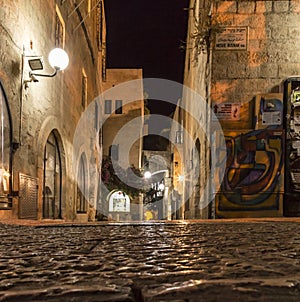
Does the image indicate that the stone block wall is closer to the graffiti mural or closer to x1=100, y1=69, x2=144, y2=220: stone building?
the graffiti mural

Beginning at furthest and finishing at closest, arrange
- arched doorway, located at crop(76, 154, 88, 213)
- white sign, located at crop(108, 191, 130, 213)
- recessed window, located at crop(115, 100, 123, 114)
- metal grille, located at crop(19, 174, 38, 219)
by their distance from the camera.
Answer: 1. white sign, located at crop(108, 191, 130, 213)
2. recessed window, located at crop(115, 100, 123, 114)
3. arched doorway, located at crop(76, 154, 88, 213)
4. metal grille, located at crop(19, 174, 38, 219)

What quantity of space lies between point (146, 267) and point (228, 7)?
8454mm

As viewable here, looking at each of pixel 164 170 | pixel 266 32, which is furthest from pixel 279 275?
pixel 164 170


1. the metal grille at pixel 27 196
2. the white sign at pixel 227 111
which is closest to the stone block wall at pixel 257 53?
the white sign at pixel 227 111

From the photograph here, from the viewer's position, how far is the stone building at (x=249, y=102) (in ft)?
27.9

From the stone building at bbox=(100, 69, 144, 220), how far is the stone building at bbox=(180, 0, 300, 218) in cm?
1992

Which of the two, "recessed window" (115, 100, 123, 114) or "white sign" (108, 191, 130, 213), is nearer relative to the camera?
"recessed window" (115, 100, 123, 114)

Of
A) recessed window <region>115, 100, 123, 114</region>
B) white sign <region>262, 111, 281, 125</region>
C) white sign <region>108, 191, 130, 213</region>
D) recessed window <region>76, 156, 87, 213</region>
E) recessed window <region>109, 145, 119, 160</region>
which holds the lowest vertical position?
white sign <region>108, 191, 130, 213</region>

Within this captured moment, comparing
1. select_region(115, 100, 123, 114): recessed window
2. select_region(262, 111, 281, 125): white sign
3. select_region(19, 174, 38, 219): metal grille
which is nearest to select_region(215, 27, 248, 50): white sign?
select_region(262, 111, 281, 125): white sign

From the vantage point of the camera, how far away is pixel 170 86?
27094mm

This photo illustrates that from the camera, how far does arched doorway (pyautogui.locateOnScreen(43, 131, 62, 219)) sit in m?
8.64

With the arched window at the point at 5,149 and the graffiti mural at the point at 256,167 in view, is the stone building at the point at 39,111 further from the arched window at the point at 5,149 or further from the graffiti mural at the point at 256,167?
the graffiti mural at the point at 256,167

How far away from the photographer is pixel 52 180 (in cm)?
915

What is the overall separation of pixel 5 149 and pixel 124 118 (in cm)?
2335
